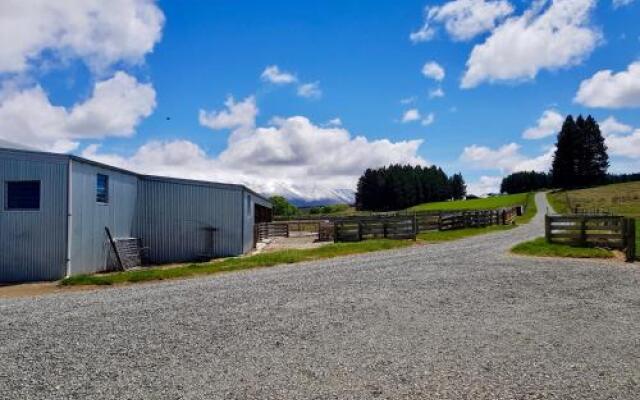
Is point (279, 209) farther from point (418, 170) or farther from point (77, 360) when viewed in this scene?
point (77, 360)

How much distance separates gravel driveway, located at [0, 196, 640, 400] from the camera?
5824 millimetres

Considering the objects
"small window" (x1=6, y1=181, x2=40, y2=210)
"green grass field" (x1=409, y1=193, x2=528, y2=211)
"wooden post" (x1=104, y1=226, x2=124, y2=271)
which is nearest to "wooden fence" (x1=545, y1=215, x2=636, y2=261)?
"wooden post" (x1=104, y1=226, x2=124, y2=271)

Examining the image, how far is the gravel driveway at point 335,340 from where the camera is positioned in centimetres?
582

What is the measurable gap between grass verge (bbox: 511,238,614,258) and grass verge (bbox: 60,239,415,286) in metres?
6.54

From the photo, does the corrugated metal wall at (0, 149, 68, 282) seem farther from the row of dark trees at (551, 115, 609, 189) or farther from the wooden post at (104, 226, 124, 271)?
the row of dark trees at (551, 115, 609, 189)

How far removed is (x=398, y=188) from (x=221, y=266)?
10058cm


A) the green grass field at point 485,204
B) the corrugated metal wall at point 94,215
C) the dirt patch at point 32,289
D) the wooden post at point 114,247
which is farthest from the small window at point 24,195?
the green grass field at point 485,204

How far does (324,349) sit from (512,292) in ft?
19.1

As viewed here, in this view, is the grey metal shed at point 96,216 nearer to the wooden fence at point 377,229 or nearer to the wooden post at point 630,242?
the wooden fence at point 377,229

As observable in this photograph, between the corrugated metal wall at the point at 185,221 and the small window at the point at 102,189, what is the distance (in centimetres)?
327

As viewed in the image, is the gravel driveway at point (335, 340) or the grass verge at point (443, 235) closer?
the gravel driveway at point (335, 340)

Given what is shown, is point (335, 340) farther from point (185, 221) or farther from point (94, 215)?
point (185, 221)

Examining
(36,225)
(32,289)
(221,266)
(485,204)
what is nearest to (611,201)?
(485,204)

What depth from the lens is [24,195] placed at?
18250mm
